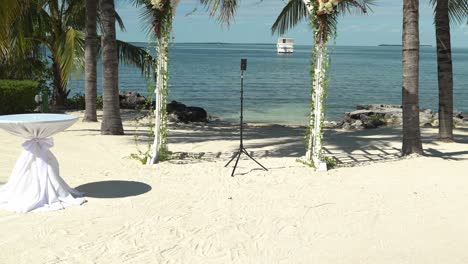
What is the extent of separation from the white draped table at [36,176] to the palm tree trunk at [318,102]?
453 centimetres

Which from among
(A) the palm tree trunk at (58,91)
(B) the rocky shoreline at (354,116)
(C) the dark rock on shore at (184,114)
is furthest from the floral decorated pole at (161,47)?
(A) the palm tree trunk at (58,91)

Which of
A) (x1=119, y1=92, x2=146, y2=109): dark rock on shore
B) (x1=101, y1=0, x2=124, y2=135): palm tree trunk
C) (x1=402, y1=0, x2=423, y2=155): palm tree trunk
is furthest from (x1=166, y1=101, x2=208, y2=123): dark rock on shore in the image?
(x1=402, y1=0, x2=423, y2=155): palm tree trunk

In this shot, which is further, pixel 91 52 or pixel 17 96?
pixel 17 96

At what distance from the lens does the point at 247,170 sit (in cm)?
921

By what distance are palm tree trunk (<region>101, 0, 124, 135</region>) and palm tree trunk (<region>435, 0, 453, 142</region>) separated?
7.97m

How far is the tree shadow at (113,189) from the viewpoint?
7314 millimetres

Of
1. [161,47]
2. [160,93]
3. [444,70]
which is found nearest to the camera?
[161,47]

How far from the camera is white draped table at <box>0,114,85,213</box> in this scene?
639cm

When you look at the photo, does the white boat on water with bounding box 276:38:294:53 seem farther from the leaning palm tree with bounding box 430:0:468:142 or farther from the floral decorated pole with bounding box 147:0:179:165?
the floral decorated pole with bounding box 147:0:179:165

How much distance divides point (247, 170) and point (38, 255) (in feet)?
15.6

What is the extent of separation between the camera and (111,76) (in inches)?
501

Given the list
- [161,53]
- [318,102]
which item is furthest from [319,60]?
[161,53]

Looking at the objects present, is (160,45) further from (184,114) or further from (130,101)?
(130,101)

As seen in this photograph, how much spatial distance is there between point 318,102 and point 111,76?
18.7ft
